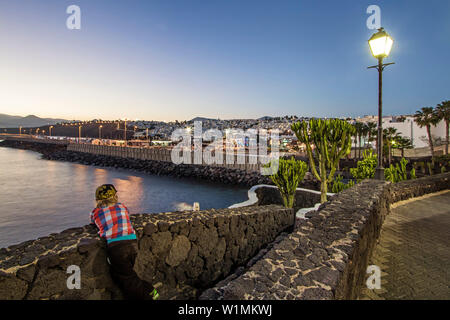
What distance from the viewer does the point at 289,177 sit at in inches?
374

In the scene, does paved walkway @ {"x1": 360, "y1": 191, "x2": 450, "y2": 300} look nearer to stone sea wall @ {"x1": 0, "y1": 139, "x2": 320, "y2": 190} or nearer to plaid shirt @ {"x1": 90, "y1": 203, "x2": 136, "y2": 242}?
plaid shirt @ {"x1": 90, "y1": 203, "x2": 136, "y2": 242}

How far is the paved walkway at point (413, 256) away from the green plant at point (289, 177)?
10.9 ft

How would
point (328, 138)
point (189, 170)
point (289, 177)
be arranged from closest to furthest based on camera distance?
1. point (328, 138)
2. point (289, 177)
3. point (189, 170)

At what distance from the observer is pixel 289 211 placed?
7.81m

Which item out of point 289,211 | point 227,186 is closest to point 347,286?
point 289,211

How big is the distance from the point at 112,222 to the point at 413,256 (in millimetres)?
4475

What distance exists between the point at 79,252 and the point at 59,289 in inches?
14.7

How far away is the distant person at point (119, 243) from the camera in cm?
268

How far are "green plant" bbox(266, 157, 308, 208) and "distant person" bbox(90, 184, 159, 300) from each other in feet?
24.3
